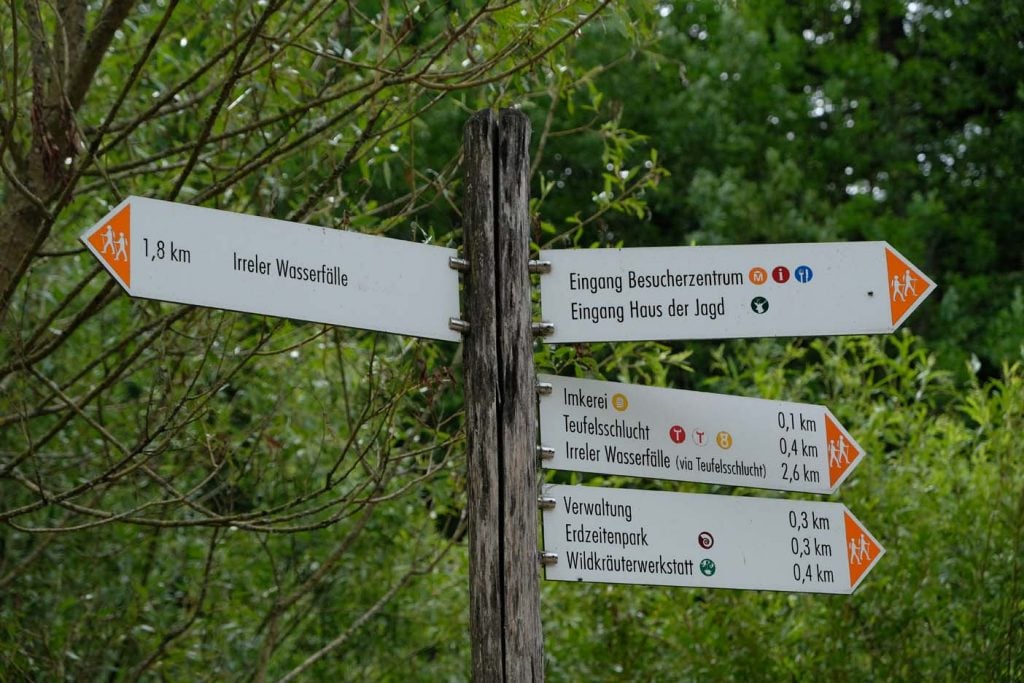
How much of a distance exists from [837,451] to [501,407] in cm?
84

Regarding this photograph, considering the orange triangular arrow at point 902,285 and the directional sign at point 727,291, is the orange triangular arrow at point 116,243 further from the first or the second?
the orange triangular arrow at point 902,285

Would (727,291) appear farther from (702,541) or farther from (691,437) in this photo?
(702,541)

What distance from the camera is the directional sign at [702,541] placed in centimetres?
279

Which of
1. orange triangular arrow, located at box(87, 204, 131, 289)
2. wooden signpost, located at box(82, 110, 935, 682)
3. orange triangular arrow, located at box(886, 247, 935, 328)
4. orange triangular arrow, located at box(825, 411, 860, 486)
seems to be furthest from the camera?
orange triangular arrow, located at box(825, 411, 860, 486)

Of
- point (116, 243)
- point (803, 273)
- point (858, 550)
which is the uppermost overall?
point (803, 273)

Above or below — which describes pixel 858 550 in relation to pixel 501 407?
below

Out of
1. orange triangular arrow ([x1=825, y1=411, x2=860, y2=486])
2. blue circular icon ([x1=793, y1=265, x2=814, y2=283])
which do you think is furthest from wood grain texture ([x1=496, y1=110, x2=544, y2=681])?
orange triangular arrow ([x1=825, y1=411, x2=860, y2=486])

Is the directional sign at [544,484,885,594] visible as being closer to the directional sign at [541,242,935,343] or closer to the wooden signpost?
the wooden signpost

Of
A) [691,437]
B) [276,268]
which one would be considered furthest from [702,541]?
[276,268]

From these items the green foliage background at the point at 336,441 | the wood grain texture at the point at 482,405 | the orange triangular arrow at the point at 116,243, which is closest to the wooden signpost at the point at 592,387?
the wood grain texture at the point at 482,405

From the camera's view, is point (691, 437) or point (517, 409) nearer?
point (517, 409)

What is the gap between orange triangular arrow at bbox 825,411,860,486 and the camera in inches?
119

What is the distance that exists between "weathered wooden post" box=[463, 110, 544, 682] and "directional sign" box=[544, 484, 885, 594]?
0.09 meters

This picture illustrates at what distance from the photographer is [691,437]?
294 cm
